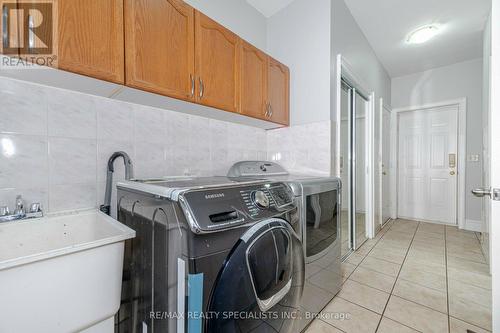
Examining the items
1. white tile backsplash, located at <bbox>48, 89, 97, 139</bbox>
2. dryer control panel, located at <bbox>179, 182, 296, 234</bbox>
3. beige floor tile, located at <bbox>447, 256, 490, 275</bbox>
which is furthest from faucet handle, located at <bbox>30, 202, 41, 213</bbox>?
beige floor tile, located at <bbox>447, 256, 490, 275</bbox>

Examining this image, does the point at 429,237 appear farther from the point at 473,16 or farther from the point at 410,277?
the point at 473,16

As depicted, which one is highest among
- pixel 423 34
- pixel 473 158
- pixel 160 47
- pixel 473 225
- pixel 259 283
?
pixel 423 34

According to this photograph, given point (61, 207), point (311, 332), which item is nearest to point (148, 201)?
point (61, 207)

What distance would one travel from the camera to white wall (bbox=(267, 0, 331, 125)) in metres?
1.93

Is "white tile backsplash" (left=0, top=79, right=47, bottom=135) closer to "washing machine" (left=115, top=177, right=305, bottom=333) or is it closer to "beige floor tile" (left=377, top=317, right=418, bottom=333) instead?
"washing machine" (left=115, top=177, right=305, bottom=333)

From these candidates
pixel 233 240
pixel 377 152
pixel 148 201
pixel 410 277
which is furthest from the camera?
pixel 377 152

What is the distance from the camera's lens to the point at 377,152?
10.6 feet

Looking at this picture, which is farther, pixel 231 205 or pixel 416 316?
pixel 416 316

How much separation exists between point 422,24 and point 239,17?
223 centimetres

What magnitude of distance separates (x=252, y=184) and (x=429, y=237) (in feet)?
11.0

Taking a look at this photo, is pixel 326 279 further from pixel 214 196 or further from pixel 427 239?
pixel 427 239

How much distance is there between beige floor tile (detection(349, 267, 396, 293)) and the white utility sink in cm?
192

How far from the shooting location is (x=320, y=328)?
135 cm

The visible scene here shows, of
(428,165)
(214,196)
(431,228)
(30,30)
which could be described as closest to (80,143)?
(30,30)
